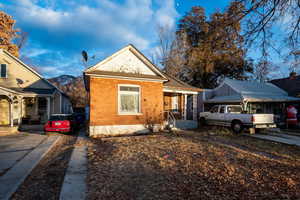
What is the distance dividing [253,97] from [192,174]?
14379 millimetres

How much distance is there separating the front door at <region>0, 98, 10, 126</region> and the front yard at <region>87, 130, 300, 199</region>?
13.7 metres

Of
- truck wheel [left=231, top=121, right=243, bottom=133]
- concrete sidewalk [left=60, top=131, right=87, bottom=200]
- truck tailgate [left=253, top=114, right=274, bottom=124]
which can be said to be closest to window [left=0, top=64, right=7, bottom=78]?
concrete sidewalk [left=60, top=131, right=87, bottom=200]

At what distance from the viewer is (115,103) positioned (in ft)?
33.4

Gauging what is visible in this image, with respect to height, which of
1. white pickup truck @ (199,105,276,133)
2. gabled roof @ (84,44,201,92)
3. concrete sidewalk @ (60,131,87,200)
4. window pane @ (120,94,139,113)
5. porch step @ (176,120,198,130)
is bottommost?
concrete sidewalk @ (60,131,87,200)

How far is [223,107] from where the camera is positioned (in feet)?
40.9

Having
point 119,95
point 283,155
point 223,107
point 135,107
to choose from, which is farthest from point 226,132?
point 119,95

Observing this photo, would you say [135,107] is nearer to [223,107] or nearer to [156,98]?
[156,98]

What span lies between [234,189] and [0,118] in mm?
19167

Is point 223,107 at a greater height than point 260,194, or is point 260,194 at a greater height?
point 223,107

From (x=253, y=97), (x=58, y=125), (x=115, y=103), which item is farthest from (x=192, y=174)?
(x=253, y=97)

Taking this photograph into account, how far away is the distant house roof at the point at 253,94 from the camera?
15.5 m

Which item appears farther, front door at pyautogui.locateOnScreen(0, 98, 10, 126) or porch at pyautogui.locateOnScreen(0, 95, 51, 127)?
front door at pyautogui.locateOnScreen(0, 98, 10, 126)

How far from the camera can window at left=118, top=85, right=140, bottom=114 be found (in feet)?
34.3

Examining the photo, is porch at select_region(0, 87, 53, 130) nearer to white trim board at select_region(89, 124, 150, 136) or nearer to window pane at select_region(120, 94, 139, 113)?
white trim board at select_region(89, 124, 150, 136)
